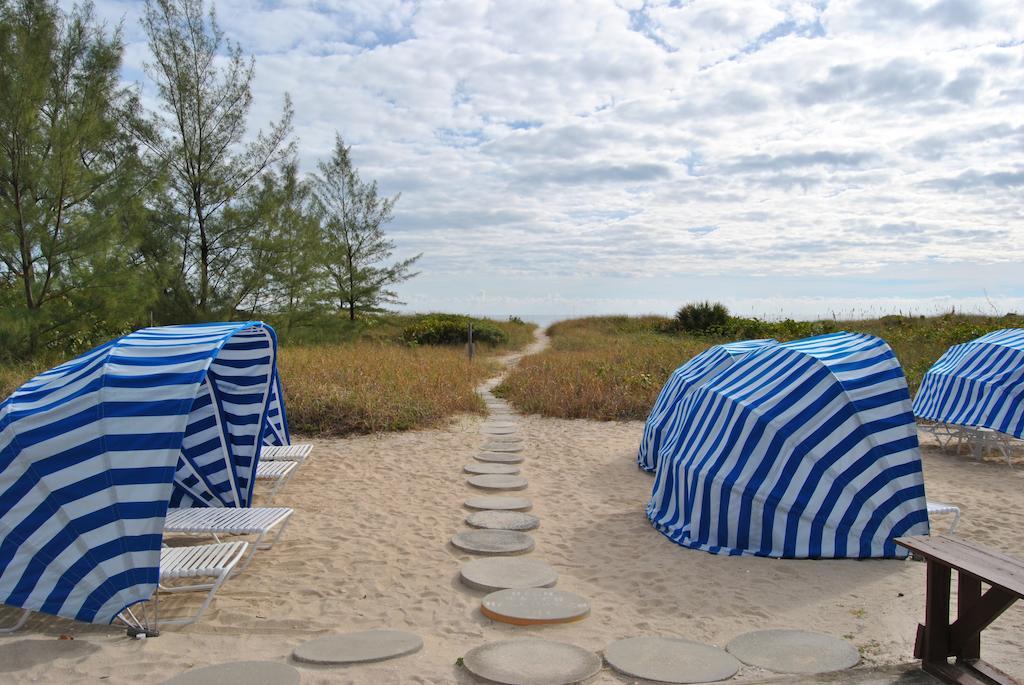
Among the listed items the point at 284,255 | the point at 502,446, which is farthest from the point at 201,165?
the point at 502,446

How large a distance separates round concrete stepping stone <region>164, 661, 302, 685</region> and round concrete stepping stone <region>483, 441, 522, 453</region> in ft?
20.8

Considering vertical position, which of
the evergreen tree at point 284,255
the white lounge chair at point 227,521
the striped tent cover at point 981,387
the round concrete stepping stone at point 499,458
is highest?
the evergreen tree at point 284,255

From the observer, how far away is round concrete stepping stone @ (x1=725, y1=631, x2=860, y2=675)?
3.85 metres

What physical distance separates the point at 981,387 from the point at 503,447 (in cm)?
648

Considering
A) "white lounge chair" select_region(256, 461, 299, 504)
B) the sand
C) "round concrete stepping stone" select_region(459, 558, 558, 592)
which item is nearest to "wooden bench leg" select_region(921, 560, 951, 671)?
the sand

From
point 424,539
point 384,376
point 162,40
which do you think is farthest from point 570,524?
point 162,40

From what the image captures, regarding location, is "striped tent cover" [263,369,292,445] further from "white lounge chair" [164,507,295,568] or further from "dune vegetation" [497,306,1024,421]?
"dune vegetation" [497,306,1024,421]

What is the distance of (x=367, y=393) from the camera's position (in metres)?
12.0

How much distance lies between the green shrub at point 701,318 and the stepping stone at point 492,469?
21176 mm

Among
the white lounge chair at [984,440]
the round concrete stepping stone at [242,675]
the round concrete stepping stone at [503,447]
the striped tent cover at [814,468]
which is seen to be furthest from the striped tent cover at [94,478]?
the white lounge chair at [984,440]

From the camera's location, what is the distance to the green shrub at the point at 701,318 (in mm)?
29609

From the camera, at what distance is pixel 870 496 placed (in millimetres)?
5684

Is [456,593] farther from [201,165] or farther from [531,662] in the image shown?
[201,165]

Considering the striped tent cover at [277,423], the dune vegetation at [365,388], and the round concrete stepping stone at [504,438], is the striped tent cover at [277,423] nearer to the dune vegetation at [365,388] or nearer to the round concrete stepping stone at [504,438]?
the dune vegetation at [365,388]
